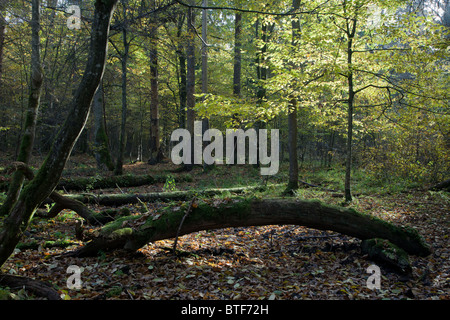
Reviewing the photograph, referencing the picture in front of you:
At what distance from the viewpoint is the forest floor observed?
12.2ft

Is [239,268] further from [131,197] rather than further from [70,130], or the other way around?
[131,197]

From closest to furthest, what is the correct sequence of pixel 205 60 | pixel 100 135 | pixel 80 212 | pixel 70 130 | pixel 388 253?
1. pixel 70 130
2. pixel 388 253
3. pixel 80 212
4. pixel 100 135
5. pixel 205 60

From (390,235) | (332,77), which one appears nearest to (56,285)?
(390,235)

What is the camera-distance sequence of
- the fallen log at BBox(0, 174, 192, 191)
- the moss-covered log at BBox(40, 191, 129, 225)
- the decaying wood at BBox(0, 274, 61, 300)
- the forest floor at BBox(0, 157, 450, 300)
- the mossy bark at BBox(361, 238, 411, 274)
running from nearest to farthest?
the decaying wood at BBox(0, 274, 61, 300) < the forest floor at BBox(0, 157, 450, 300) < the mossy bark at BBox(361, 238, 411, 274) < the moss-covered log at BBox(40, 191, 129, 225) < the fallen log at BBox(0, 174, 192, 191)

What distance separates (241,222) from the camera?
5.17m

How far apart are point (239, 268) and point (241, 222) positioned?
2.82 feet

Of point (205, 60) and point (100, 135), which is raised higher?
point (205, 60)

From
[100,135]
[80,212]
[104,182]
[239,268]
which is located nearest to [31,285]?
[239,268]

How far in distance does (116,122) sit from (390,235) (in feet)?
74.3

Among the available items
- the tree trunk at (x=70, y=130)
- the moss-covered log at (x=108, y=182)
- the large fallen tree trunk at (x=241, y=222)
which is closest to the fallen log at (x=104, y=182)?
the moss-covered log at (x=108, y=182)

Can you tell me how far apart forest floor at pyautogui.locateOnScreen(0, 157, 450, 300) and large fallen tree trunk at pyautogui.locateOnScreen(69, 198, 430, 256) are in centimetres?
26

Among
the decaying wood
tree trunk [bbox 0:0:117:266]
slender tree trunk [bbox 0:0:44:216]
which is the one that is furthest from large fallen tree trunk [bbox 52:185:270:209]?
the decaying wood

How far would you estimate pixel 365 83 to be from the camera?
9.05m

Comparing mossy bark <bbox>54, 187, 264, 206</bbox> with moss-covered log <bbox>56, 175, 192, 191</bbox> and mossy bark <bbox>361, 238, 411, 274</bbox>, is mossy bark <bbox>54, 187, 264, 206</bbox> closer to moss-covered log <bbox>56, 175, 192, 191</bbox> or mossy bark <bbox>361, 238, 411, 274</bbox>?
moss-covered log <bbox>56, 175, 192, 191</bbox>
